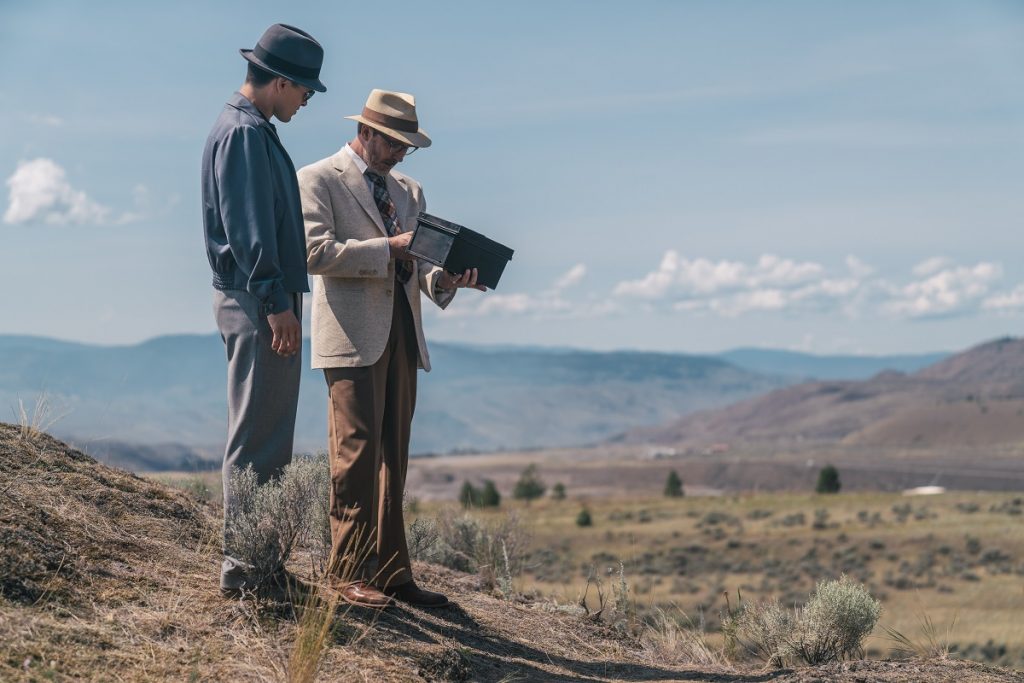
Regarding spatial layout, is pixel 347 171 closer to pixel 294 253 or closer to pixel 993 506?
pixel 294 253

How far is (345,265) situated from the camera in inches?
202

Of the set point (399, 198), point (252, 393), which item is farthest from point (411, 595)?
point (399, 198)

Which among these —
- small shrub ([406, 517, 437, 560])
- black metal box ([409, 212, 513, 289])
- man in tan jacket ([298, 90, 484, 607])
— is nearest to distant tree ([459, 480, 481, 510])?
small shrub ([406, 517, 437, 560])

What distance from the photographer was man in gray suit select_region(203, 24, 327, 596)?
4586 millimetres

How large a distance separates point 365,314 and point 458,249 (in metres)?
0.54

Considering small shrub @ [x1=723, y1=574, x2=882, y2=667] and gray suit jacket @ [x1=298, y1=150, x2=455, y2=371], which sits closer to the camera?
gray suit jacket @ [x1=298, y1=150, x2=455, y2=371]

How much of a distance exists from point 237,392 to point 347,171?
1.23 meters

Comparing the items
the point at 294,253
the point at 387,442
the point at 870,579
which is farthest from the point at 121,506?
the point at 870,579

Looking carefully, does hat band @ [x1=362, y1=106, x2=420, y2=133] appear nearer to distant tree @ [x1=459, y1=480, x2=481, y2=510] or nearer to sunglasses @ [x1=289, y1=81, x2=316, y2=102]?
sunglasses @ [x1=289, y1=81, x2=316, y2=102]

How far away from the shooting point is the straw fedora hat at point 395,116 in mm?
5227

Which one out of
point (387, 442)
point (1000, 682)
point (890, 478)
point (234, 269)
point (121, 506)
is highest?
point (234, 269)

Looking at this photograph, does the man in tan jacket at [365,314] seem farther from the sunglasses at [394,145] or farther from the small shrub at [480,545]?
the small shrub at [480,545]

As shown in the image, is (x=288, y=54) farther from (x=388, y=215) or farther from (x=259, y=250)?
(x=388, y=215)

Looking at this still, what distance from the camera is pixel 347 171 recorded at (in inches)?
209
